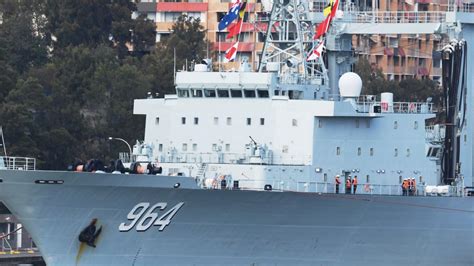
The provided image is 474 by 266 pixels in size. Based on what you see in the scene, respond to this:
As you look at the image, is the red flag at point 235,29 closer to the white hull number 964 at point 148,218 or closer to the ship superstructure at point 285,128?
the ship superstructure at point 285,128

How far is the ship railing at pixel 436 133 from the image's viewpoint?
62.4 meters

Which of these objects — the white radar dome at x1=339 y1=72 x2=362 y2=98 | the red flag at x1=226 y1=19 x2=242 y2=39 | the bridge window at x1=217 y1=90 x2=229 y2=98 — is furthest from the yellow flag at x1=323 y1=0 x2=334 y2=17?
the bridge window at x1=217 y1=90 x2=229 y2=98

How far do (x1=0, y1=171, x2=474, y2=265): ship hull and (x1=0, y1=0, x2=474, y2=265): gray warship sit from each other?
40 mm

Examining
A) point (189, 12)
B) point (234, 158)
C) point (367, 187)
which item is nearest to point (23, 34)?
point (189, 12)

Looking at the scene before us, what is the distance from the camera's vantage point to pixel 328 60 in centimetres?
6350

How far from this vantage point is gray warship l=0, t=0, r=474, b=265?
2212 inches

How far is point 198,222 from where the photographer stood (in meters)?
56.5

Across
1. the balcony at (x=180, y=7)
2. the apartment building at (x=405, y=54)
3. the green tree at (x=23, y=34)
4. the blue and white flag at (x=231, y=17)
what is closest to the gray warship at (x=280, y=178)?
the blue and white flag at (x=231, y=17)

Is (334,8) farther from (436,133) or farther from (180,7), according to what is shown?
(180,7)

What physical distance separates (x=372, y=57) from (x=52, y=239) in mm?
56720

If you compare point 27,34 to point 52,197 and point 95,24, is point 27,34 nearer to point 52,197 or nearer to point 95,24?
point 95,24

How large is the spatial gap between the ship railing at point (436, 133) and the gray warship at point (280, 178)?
0.15 ft

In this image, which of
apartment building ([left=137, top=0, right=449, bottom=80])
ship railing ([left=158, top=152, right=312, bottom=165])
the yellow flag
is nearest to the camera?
ship railing ([left=158, top=152, right=312, bottom=165])

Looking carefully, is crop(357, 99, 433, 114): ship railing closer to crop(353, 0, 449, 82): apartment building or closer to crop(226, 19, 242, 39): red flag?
crop(226, 19, 242, 39): red flag
